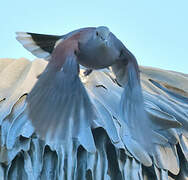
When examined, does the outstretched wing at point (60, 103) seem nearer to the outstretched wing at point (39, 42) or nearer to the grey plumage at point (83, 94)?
the grey plumage at point (83, 94)

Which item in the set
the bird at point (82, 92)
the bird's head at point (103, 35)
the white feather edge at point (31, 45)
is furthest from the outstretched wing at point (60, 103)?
the white feather edge at point (31, 45)

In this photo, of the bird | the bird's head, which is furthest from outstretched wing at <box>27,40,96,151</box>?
the bird's head

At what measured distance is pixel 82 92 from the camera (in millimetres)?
4672

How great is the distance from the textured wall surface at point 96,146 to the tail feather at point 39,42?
0.29 metres

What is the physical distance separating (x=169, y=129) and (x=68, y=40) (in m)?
1.06

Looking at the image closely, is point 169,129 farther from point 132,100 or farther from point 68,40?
point 68,40

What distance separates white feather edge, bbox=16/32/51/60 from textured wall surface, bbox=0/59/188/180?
276 mm

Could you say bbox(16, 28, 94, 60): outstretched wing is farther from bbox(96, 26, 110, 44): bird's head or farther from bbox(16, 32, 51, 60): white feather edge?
bbox(96, 26, 110, 44): bird's head

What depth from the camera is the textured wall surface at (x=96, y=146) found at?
16.4 feet

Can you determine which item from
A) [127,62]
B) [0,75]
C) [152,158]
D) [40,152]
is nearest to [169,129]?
[152,158]

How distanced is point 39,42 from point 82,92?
0.95 m

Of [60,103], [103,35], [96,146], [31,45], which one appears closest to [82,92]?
[60,103]

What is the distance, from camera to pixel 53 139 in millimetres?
4469

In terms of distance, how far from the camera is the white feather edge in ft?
17.8
